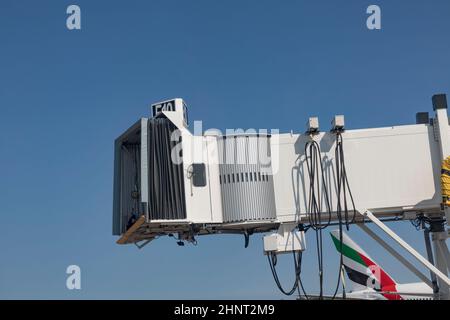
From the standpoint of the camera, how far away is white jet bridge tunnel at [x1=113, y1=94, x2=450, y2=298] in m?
13.2

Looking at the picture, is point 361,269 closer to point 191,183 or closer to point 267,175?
point 267,175

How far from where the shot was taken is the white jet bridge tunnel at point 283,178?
13211mm

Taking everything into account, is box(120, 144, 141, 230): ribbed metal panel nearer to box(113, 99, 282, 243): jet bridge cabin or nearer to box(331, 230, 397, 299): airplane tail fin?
box(113, 99, 282, 243): jet bridge cabin

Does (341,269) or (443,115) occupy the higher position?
(443,115)

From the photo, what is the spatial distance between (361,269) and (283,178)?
31.6m

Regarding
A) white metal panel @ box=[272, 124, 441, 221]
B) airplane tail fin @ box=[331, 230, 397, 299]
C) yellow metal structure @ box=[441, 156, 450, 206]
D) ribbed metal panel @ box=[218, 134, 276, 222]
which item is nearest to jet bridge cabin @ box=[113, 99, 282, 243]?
ribbed metal panel @ box=[218, 134, 276, 222]

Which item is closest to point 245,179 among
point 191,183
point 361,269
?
point 191,183

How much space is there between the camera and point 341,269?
42.4 ft

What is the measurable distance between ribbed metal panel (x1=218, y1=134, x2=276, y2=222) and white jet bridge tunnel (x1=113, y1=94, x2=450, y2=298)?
0.03 m
